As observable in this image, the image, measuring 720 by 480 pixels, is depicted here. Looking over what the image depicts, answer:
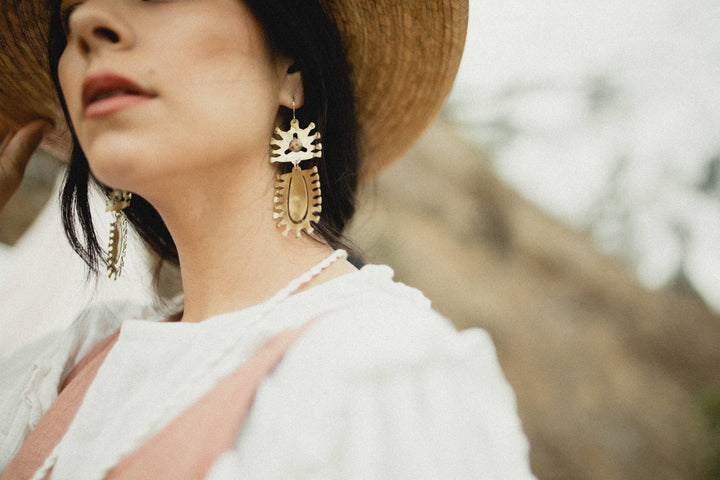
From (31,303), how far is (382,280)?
1.78 metres

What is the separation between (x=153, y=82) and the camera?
1.17 m

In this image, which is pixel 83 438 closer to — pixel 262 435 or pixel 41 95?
pixel 262 435

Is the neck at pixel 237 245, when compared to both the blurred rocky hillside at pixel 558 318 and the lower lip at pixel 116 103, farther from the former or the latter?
the blurred rocky hillside at pixel 558 318

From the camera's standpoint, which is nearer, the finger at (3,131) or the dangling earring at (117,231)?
the dangling earring at (117,231)

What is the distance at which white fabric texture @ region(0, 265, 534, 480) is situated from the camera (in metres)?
0.82

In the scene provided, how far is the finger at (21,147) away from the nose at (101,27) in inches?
A: 32.7

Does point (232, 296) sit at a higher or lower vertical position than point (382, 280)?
lower

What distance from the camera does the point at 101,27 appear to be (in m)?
1.21

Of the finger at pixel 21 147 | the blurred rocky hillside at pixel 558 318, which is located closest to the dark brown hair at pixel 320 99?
the finger at pixel 21 147

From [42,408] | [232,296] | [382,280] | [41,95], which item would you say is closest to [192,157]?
[232,296]

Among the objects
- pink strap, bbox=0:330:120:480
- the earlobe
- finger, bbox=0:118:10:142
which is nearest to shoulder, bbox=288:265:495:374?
the earlobe

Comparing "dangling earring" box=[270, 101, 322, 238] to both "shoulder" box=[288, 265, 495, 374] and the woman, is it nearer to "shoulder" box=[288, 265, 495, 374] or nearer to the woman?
the woman

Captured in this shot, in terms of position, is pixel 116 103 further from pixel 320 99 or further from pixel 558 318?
pixel 558 318

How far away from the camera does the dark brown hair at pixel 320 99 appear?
136cm
